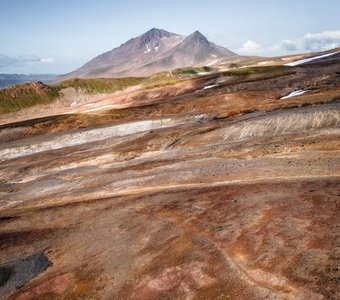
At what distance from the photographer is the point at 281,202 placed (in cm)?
2470

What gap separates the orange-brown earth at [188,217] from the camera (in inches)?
706

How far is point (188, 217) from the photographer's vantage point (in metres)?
26.0

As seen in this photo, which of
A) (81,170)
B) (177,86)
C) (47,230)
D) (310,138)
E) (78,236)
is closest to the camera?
(78,236)

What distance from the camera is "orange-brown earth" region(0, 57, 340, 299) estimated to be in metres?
17.9

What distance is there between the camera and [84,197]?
36.8m

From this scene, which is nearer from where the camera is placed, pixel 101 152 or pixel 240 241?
pixel 240 241

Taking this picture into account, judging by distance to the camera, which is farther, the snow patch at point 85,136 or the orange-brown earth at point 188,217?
the snow patch at point 85,136

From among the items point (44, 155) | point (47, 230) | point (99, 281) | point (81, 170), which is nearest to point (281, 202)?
point (99, 281)

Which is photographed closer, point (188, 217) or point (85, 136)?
point (188, 217)

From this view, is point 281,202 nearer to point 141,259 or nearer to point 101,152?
point 141,259

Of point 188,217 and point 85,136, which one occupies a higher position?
point 85,136

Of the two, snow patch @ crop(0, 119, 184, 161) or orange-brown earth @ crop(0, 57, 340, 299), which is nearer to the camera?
orange-brown earth @ crop(0, 57, 340, 299)

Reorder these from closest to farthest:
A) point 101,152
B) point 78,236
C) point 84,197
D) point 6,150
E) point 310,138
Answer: point 78,236, point 84,197, point 310,138, point 101,152, point 6,150

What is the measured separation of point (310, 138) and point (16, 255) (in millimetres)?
31606
